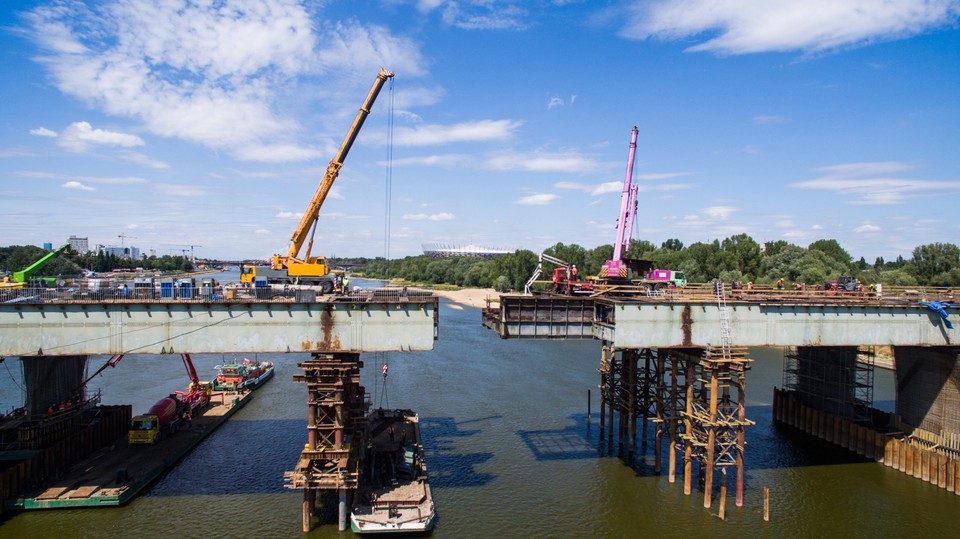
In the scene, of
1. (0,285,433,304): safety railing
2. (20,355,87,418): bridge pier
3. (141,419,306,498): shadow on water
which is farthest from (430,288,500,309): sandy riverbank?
(0,285,433,304): safety railing

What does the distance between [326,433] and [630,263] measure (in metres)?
24.1

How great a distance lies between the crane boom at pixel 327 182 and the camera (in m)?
43.8

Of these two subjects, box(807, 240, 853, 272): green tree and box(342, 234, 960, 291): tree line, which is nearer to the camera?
box(342, 234, 960, 291): tree line

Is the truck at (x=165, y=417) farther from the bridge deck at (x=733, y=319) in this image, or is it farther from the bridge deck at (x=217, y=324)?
the bridge deck at (x=733, y=319)

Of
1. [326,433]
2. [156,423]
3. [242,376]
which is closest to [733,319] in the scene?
[326,433]

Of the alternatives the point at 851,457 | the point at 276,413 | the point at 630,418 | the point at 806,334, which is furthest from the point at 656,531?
the point at 276,413

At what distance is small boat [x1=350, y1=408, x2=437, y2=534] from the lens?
2712 centimetres

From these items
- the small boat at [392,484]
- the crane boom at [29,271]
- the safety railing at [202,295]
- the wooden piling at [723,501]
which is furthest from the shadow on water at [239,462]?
the wooden piling at [723,501]

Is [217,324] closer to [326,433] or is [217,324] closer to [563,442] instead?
[326,433]

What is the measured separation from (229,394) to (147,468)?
62.4 feet

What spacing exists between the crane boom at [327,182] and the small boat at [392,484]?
51.6ft

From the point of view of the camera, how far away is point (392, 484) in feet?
99.7

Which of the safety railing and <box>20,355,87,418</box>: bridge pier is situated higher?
the safety railing

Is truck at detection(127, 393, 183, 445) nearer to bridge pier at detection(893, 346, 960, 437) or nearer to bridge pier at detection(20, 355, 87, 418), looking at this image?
bridge pier at detection(20, 355, 87, 418)
